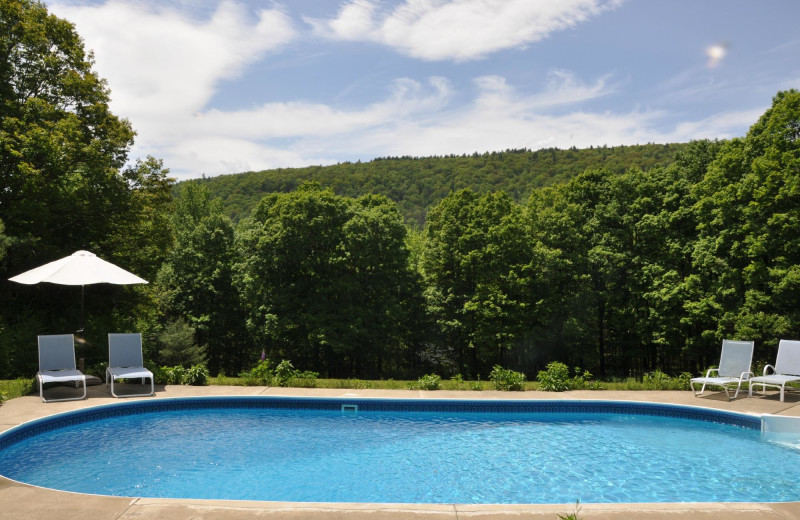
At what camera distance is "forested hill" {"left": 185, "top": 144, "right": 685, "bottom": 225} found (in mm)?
45719

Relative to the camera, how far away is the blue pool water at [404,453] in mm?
6180

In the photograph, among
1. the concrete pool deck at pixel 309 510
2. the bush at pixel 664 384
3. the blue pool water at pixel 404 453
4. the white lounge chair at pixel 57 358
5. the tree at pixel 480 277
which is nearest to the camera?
the concrete pool deck at pixel 309 510

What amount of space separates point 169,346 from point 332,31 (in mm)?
15183

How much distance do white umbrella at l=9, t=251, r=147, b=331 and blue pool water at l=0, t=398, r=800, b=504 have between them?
2336 millimetres

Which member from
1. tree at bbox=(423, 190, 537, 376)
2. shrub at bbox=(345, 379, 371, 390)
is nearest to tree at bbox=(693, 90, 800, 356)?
tree at bbox=(423, 190, 537, 376)

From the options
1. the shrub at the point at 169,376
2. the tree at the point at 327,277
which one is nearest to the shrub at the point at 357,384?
the shrub at the point at 169,376

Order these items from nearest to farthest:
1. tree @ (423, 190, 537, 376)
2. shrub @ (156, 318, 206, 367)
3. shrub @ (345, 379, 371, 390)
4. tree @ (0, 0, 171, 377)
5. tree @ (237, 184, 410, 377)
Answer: shrub @ (345, 379, 371, 390) → tree @ (0, 0, 171, 377) → shrub @ (156, 318, 206, 367) → tree @ (237, 184, 410, 377) → tree @ (423, 190, 537, 376)

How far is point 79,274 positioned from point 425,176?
44610 mm

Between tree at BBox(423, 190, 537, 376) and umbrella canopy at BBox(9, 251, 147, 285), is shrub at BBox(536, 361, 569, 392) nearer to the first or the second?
umbrella canopy at BBox(9, 251, 147, 285)

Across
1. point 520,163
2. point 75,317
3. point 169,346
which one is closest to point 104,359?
point 75,317

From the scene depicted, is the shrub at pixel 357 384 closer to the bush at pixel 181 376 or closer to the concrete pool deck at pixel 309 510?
the bush at pixel 181 376

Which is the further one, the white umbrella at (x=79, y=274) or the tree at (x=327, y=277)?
the tree at (x=327, y=277)

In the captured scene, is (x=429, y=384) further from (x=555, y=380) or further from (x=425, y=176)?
(x=425, y=176)

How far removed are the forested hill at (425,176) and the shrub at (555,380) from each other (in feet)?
113
